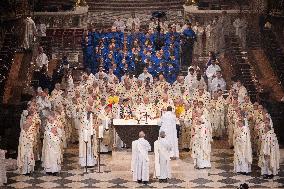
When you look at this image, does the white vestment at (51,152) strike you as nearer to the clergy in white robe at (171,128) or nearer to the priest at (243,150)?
the clergy in white robe at (171,128)

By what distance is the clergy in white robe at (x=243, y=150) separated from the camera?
84.4 feet

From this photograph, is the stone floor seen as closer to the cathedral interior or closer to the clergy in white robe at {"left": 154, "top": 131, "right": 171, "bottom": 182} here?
the cathedral interior

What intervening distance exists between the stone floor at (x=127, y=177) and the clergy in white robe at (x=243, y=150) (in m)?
0.27

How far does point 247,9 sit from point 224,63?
4146 millimetres

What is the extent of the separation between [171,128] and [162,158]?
2.16m

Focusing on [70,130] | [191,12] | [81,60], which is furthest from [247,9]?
[70,130]

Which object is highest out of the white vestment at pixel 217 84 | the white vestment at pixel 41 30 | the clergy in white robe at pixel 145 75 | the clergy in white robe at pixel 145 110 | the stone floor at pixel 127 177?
the white vestment at pixel 41 30

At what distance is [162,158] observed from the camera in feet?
81.9

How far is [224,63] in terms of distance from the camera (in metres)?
35.7

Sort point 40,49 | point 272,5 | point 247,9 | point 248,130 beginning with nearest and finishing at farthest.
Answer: point 248,130
point 40,49
point 272,5
point 247,9

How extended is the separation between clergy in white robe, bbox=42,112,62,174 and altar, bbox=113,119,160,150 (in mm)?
1914

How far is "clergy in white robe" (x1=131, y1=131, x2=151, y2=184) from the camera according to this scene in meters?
24.6

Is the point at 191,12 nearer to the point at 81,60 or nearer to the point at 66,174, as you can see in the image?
the point at 81,60

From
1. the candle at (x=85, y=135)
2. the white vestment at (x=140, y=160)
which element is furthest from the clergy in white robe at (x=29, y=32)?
the white vestment at (x=140, y=160)
